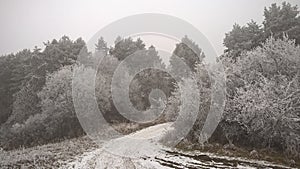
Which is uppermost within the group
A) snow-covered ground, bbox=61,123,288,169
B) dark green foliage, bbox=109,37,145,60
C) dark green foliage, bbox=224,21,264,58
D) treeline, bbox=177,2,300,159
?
dark green foliage, bbox=109,37,145,60

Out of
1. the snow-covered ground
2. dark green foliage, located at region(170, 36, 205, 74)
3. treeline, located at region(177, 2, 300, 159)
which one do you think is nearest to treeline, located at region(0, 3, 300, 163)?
treeline, located at region(177, 2, 300, 159)

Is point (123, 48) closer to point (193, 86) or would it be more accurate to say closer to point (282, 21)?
point (282, 21)

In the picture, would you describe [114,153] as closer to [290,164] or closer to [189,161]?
[189,161]

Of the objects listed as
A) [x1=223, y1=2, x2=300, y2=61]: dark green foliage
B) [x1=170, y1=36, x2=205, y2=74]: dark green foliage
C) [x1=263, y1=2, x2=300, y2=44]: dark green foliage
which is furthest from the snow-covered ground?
[x1=170, y1=36, x2=205, y2=74]: dark green foliage

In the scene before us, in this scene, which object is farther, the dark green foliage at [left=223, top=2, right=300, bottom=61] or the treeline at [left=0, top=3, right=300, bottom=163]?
the dark green foliage at [left=223, top=2, right=300, bottom=61]

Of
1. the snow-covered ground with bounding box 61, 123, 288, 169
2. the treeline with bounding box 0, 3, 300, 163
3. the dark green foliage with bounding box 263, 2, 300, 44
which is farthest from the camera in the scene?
the dark green foliage with bounding box 263, 2, 300, 44

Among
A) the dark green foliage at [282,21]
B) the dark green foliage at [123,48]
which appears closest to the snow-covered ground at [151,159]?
the dark green foliage at [282,21]

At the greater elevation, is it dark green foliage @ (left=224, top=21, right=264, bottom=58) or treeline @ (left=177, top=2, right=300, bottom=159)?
dark green foliage @ (left=224, top=21, right=264, bottom=58)

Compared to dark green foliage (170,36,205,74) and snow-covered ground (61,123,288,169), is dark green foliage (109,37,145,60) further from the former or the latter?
snow-covered ground (61,123,288,169)

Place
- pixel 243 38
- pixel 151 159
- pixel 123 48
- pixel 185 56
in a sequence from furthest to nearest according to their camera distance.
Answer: pixel 123 48
pixel 185 56
pixel 243 38
pixel 151 159

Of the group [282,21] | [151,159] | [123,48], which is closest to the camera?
[151,159]

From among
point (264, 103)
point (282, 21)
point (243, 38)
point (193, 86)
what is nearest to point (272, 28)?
point (282, 21)

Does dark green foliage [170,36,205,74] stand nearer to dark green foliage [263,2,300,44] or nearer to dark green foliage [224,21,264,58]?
dark green foliage [224,21,264,58]

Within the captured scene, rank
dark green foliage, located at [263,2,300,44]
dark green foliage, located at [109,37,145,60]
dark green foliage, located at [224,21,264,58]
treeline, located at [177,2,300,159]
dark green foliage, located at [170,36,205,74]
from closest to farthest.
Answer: treeline, located at [177,2,300,159] → dark green foliage, located at [263,2,300,44] → dark green foliage, located at [224,21,264,58] → dark green foliage, located at [170,36,205,74] → dark green foliage, located at [109,37,145,60]
